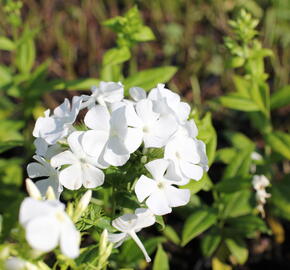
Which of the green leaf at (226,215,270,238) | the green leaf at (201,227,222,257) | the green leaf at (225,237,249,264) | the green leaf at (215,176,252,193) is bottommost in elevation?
the green leaf at (225,237,249,264)

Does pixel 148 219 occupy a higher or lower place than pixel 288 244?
higher

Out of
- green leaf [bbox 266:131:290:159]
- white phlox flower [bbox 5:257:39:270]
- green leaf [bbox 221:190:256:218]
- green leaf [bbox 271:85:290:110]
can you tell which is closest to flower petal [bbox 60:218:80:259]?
white phlox flower [bbox 5:257:39:270]

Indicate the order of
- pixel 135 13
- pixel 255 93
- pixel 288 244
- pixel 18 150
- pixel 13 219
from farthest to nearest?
pixel 18 150, pixel 288 244, pixel 255 93, pixel 135 13, pixel 13 219

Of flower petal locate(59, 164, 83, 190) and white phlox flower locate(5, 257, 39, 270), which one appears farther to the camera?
flower petal locate(59, 164, 83, 190)

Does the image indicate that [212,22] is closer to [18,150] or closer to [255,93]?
[255,93]

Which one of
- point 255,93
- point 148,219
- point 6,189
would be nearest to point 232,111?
point 255,93

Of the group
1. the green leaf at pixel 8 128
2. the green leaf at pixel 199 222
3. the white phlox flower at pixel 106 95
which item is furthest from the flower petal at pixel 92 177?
the green leaf at pixel 8 128

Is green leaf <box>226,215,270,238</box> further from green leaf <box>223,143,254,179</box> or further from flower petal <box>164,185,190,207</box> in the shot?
flower petal <box>164,185,190,207</box>
